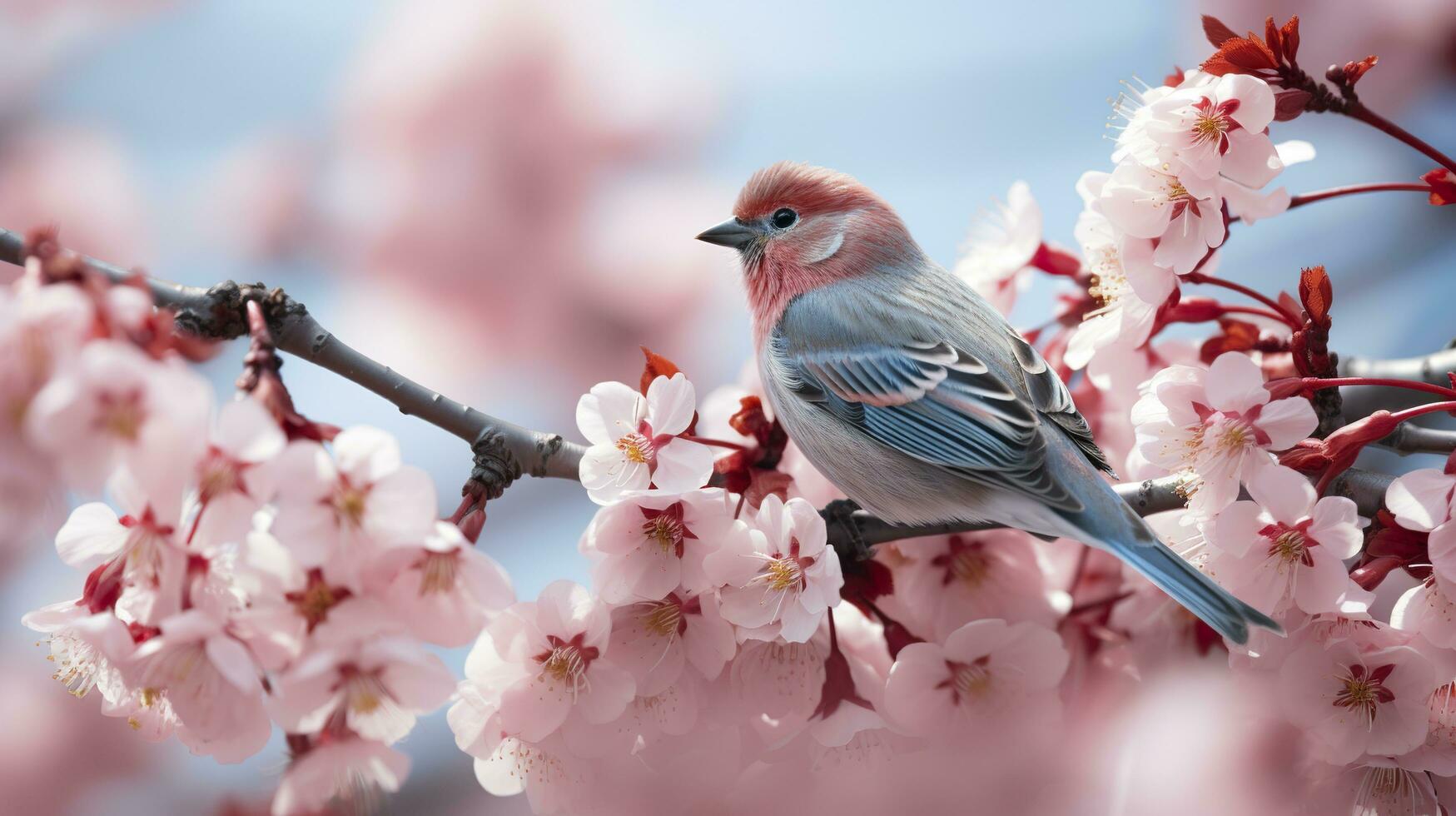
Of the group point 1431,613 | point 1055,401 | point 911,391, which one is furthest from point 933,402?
point 1431,613

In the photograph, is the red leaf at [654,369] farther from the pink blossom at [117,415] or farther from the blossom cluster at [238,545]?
the pink blossom at [117,415]

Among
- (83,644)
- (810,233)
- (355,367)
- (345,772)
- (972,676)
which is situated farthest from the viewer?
(810,233)

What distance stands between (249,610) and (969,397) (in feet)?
3.09

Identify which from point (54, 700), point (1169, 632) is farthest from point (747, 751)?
point (54, 700)

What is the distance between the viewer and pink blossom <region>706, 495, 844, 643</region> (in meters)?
1.04

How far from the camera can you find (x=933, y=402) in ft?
4.65

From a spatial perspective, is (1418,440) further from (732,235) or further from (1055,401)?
(732,235)

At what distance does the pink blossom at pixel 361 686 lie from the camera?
764mm

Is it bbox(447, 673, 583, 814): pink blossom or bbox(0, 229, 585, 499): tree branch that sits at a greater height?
bbox(0, 229, 585, 499): tree branch

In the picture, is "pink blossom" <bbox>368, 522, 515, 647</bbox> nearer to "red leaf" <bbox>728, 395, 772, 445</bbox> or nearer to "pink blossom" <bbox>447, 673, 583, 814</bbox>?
"pink blossom" <bbox>447, 673, 583, 814</bbox>

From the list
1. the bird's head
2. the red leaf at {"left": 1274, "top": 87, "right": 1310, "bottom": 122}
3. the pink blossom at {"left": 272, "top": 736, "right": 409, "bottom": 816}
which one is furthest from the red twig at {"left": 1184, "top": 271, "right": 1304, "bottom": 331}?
the pink blossom at {"left": 272, "top": 736, "right": 409, "bottom": 816}

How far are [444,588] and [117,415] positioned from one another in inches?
10.6

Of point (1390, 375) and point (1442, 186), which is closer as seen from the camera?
point (1442, 186)

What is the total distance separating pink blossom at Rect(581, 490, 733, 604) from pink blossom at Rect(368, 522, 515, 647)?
20cm
